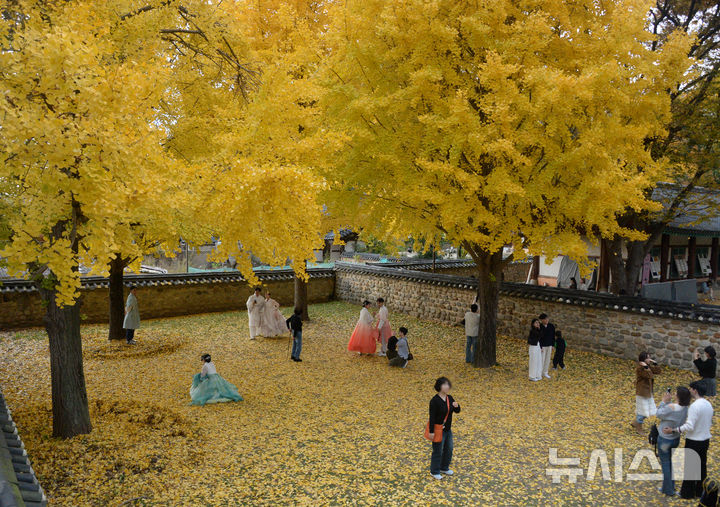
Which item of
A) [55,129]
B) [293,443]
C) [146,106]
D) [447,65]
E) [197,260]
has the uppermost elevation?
[447,65]

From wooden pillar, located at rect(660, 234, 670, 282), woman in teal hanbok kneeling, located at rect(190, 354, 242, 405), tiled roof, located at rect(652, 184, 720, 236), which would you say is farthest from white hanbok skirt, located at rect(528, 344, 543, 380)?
wooden pillar, located at rect(660, 234, 670, 282)

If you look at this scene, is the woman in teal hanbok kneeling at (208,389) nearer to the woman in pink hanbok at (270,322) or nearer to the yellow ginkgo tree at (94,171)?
the yellow ginkgo tree at (94,171)

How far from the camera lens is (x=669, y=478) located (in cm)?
665

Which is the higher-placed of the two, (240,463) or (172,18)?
(172,18)

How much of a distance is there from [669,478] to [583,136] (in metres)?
6.52

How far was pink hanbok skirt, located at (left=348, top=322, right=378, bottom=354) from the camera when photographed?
46.0 feet

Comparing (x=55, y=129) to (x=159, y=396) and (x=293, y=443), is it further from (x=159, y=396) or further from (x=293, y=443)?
(x=159, y=396)

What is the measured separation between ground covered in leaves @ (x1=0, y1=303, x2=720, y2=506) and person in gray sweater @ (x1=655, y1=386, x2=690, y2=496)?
0.30 meters

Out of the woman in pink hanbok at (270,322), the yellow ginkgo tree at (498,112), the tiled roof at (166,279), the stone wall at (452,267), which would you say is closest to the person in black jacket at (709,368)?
the yellow ginkgo tree at (498,112)

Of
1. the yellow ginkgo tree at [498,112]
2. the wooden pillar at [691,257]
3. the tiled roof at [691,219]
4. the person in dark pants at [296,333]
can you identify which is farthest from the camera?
the wooden pillar at [691,257]

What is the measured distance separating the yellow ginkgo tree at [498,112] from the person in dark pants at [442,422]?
14.0 feet

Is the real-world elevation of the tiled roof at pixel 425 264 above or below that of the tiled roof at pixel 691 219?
below

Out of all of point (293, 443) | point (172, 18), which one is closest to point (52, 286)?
point (293, 443)

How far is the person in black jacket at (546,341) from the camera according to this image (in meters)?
11.7
